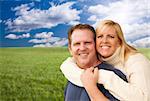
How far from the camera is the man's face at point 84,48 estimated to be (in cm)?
249

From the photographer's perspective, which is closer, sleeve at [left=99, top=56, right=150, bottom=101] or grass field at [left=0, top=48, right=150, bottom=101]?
sleeve at [left=99, top=56, right=150, bottom=101]

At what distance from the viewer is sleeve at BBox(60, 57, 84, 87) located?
2508 mm

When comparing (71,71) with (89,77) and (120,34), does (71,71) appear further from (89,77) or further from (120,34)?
(120,34)

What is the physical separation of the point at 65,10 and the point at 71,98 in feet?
2.17

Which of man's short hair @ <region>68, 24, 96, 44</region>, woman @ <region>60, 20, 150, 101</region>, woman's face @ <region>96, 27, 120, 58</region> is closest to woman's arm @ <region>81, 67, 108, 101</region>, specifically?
woman @ <region>60, 20, 150, 101</region>

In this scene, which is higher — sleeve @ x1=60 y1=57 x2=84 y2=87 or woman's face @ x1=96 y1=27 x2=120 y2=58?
woman's face @ x1=96 y1=27 x2=120 y2=58

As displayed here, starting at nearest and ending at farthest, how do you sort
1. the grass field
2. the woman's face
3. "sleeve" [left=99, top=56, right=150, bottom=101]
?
"sleeve" [left=99, top=56, right=150, bottom=101]
the woman's face
the grass field

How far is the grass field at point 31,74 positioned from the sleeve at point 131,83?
9.2 inches

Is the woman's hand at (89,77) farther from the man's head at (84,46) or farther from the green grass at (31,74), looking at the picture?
the green grass at (31,74)

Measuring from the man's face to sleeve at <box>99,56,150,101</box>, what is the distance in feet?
0.39

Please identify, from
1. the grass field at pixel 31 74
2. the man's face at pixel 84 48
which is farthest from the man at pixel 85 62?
the grass field at pixel 31 74

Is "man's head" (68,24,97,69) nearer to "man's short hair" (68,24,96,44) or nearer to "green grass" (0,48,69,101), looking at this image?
"man's short hair" (68,24,96,44)

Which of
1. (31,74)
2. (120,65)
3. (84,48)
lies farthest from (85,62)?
(31,74)

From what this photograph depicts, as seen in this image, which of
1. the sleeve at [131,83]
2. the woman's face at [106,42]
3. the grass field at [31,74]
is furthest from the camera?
the grass field at [31,74]
